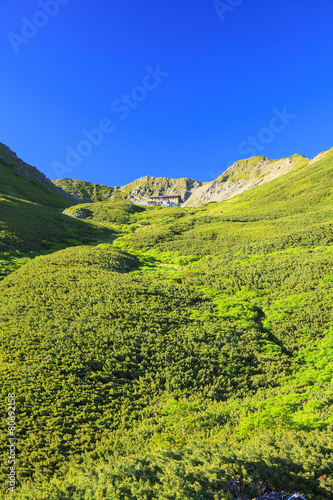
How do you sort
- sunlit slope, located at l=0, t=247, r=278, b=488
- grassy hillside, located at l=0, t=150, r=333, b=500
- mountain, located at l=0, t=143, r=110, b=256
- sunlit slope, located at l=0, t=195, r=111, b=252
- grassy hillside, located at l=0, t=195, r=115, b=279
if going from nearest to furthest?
grassy hillside, located at l=0, t=150, r=333, b=500 → sunlit slope, located at l=0, t=247, r=278, b=488 → grassy hillside, located at l=0, t=195, r=115, b=279 → mountain, located at l=0, t=143, r=110, b=256 → sunlit slope, located at l=0, t=195, r=111, b=252

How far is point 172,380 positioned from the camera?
37.0 ft

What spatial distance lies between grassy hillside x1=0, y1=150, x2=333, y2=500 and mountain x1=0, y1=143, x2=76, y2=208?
220 ft

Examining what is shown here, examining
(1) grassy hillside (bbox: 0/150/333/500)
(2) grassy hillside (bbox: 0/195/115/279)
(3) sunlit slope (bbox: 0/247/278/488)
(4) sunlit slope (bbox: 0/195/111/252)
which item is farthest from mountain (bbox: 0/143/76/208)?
(1) grassy hillside (bbox: 0/150/333/500)

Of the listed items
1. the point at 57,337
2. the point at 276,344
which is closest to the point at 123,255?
the point at 57,337

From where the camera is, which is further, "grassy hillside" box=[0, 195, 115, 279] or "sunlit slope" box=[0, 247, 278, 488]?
"grassy hillside" box=[0, 195, 115, 279]

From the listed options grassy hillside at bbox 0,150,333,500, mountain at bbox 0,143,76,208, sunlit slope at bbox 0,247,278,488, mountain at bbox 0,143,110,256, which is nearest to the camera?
grassy hillside at bbox 0,150,333,500

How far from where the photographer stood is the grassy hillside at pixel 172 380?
6164mm

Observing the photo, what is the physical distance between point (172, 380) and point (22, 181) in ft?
344

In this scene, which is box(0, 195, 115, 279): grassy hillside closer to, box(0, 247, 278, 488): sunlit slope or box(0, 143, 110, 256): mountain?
box(0, 143, 110, 256): mountain

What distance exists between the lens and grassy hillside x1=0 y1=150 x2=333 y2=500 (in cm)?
616

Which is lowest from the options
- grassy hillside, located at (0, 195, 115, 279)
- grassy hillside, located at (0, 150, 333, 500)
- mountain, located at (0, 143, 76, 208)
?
grassy hillside, located at (0, 150, 333, 500)

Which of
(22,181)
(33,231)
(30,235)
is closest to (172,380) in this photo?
(30,235)

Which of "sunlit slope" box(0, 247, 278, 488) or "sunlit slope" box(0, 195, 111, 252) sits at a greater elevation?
"sunlit slope" box(0, 195, 111, 252)

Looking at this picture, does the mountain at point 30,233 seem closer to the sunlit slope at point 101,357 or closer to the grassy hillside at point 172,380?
the grassy hillside at point 172,380
